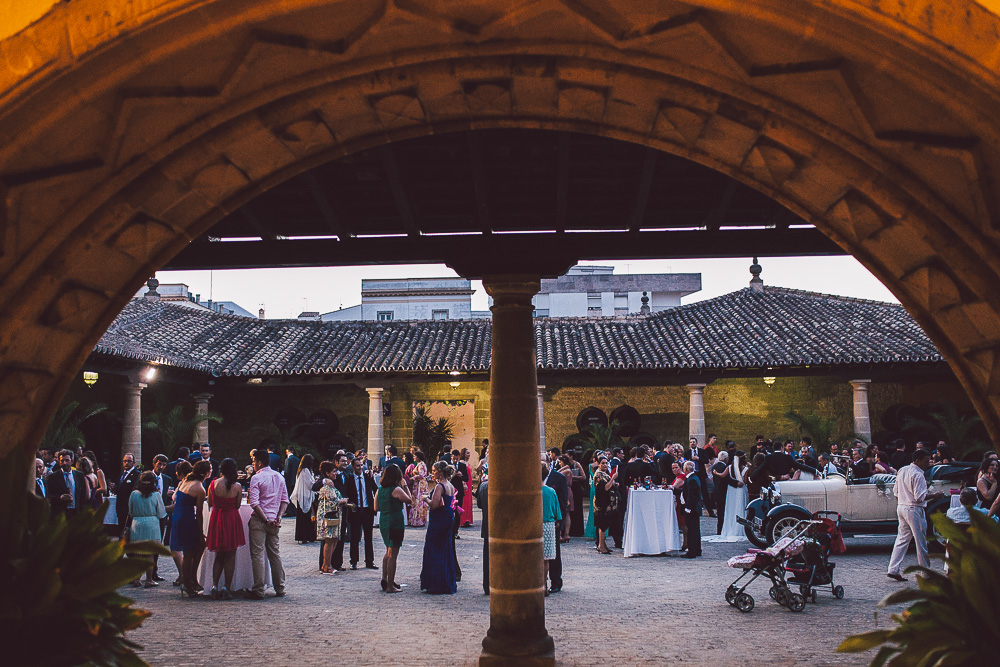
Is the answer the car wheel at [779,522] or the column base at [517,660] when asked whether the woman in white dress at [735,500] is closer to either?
the car wheel at [779,522]

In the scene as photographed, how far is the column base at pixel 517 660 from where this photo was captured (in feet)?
22.3

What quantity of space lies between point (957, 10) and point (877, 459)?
44.7 ft

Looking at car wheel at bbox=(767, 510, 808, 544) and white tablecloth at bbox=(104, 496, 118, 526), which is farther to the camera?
car wheel at bbox=(767, 510, 808, 544)

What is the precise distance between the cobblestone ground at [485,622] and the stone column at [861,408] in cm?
1160

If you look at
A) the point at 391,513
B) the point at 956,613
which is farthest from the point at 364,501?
the point at 956,613

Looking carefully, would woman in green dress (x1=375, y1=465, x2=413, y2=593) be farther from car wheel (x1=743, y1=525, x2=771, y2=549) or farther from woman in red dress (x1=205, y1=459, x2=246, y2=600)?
car wheel (x1=743, y1=525, x2=771, y2=549)

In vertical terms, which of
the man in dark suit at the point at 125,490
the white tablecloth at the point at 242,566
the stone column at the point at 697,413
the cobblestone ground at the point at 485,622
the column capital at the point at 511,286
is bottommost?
the cobblestone ground at the point at 485,622

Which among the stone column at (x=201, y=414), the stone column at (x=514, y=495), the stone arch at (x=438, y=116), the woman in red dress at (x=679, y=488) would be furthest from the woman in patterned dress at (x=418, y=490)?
the stone arch at (x=438, y=116)

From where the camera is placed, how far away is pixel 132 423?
812 inches

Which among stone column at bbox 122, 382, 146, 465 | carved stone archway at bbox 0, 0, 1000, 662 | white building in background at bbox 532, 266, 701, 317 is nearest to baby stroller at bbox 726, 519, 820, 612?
carved stone archway at bbox 0, 0, 1000, 662

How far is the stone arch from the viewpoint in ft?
10.9

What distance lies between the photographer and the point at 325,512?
11.9 metres

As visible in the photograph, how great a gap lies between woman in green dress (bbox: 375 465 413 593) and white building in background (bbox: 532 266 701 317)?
121 ft

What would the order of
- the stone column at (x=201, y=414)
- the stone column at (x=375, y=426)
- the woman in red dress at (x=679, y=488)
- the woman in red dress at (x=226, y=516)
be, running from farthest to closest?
1. the stone column at (x=375, y=426)
2. the stone column at (x=201, y=414)
3. the woman in red dress at (x=679, y=488)
4. the woman in red dress at (x=226, y=516)
